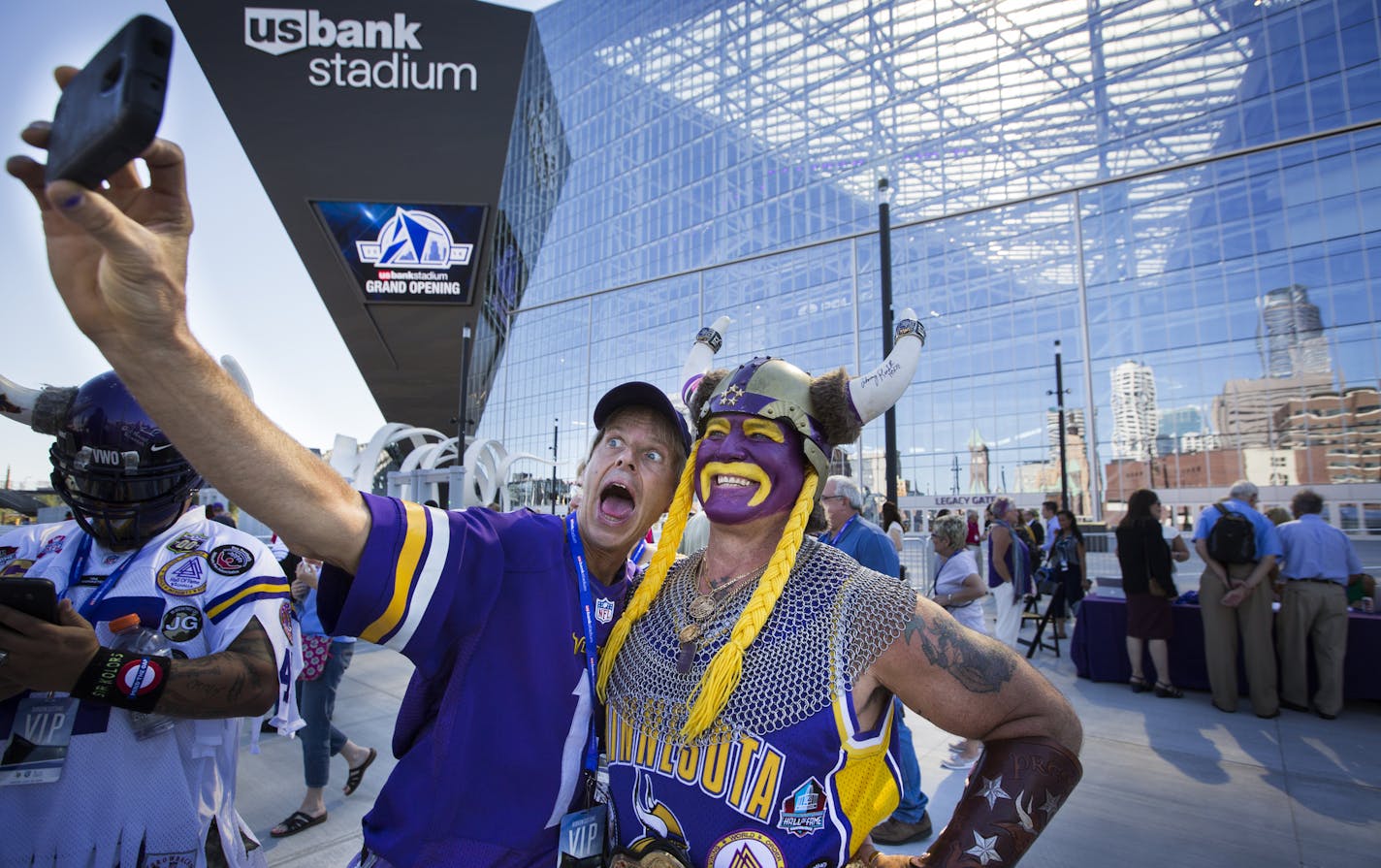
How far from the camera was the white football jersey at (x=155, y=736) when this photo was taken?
148 cm

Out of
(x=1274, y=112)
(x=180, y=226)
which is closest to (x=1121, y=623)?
(x=180, y=226)

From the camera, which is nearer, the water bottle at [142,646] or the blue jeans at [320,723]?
the water bottle at [142,646]

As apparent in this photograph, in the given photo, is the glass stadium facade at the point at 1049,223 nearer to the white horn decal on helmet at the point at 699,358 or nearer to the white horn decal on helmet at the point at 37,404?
the white horn decal on helmet at the point at 699,358

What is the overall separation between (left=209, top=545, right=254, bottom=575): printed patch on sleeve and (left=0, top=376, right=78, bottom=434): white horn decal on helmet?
543 millimetres

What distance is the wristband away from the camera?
140 cm

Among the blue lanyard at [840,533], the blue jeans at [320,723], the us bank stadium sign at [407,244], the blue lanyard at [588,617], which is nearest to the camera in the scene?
the blue lanyard at [588,617]

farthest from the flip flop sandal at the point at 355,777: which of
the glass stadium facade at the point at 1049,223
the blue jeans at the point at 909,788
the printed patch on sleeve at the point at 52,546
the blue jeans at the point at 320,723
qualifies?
the glass stadium facade at the point at 1049,223

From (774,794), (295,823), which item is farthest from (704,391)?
(295,823)

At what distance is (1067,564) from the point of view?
8742mm

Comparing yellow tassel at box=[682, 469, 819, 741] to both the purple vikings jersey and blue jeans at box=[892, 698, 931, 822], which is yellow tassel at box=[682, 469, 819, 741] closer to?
the purple vikings jersey

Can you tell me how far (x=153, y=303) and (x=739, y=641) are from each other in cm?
115

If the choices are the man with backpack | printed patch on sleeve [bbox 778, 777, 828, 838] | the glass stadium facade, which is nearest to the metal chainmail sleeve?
printed patch on sleeve [bbox 778, 777, 828, 838]

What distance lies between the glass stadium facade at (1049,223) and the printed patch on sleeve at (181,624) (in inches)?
657

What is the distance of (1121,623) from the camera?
6.81 meters
